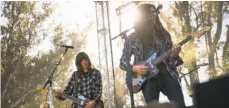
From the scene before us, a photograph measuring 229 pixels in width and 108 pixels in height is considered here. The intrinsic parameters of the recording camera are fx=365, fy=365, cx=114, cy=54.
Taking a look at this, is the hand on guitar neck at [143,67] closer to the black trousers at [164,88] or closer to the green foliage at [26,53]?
the black trousers at [164,88]

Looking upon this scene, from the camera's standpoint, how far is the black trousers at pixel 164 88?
2785 mm

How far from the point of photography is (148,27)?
2.96 meters

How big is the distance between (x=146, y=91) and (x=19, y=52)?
9.90 metres

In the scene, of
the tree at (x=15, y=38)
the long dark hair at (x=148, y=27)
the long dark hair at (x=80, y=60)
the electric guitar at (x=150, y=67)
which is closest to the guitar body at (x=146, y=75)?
the electric guitar at (x=150, y=67)

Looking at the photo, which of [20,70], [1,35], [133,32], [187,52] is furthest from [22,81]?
[133,32]

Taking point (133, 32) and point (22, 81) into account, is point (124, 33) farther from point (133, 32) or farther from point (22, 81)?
point (22, 81)

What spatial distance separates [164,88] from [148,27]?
0.51 meters

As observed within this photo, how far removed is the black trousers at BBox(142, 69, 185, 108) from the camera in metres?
2.79

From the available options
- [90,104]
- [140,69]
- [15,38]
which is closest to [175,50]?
[140,69]

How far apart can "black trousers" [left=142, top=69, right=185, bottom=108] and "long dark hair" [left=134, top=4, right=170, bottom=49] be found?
1.00 ft

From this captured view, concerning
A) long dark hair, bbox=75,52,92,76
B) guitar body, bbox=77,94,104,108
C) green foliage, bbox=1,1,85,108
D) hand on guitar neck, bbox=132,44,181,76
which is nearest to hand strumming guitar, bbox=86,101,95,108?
guitar body, bbox=77,94,104,108

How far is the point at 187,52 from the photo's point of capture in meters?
11.0

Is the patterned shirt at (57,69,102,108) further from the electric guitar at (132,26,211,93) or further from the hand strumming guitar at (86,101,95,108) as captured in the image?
the electric guitar at (132,26,211,93)

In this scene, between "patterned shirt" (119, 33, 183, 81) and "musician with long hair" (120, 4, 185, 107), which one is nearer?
"musician with long hair" (120, 4, 185, 107)
